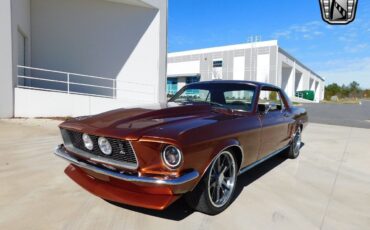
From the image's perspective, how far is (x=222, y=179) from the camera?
3.38 meters

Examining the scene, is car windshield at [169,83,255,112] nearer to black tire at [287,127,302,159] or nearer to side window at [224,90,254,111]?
side window at [224,90,254,111]

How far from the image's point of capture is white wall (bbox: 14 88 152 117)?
936 centimetres

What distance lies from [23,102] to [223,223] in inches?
335

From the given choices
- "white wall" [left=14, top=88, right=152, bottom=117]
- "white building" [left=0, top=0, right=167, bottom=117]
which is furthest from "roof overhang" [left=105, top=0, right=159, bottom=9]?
"white wall" [left=14, top=88, right=152, bottom=117]

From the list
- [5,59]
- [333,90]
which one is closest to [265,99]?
[5,59]

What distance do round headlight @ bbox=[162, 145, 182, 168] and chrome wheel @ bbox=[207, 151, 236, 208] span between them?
0.53 m

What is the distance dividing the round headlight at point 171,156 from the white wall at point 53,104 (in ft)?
27.2

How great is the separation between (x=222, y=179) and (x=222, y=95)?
1.55 m

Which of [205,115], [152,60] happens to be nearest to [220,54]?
Result: [152,60]

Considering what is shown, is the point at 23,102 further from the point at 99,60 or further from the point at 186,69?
the point at 186,69

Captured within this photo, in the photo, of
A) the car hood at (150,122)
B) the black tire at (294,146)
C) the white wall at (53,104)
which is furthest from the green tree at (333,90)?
the car hood at (150,122)

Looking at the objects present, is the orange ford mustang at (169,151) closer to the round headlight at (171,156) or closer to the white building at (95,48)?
the round headlight at (171,156)

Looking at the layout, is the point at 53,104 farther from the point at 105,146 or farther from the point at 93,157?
the point at 105,146

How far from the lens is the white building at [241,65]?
44.8 metres
